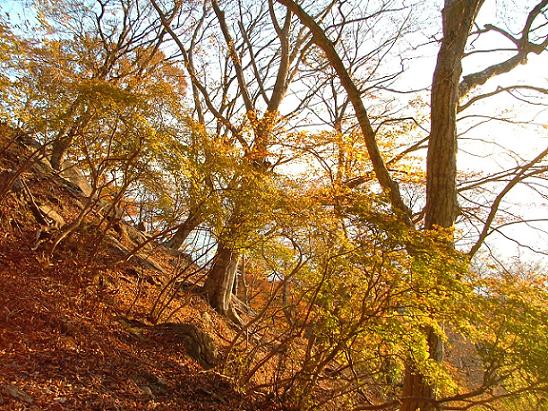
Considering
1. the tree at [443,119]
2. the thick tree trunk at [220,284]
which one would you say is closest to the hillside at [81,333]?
the thick tree trunk at [220,284]

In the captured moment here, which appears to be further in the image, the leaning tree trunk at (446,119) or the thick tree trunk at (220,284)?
the thick tree trunk at (220,284)

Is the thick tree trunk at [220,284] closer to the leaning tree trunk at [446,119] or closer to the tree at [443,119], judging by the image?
the tree at [443,119]

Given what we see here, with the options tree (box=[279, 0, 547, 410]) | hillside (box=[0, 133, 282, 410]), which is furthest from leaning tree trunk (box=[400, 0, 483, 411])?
hillside (box=[0, 133, 282, 410])

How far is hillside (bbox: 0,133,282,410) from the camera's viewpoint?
3516 millimetres

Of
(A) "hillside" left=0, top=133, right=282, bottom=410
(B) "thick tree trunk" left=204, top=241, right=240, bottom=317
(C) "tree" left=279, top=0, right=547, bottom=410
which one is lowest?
A: (A) "hillside" left=0, top=133, right=282, bottom=410

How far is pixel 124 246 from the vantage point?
28.3ft

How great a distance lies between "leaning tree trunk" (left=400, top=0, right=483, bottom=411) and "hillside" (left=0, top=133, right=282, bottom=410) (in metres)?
3.45

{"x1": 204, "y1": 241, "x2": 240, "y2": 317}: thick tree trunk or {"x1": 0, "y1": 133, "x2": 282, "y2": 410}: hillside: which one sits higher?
{"x1": 204, "y1": 241, "x2": 240, "y2": 317}: thick tree trunk

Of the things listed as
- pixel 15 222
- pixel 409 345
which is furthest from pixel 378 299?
pixel 15 222

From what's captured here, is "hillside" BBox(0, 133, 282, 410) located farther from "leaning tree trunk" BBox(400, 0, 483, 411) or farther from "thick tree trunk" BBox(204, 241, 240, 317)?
"leaning tree trunk" BBox(400, 0, 483, 411)

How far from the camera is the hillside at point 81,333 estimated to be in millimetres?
3516

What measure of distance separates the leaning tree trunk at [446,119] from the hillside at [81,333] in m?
3.45

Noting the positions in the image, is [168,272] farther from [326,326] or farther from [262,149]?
[326,326]

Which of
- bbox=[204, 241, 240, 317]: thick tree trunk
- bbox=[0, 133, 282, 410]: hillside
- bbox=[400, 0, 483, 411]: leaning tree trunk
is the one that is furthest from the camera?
bbox=[204, 241, 240, 317]: thick tree trunk
